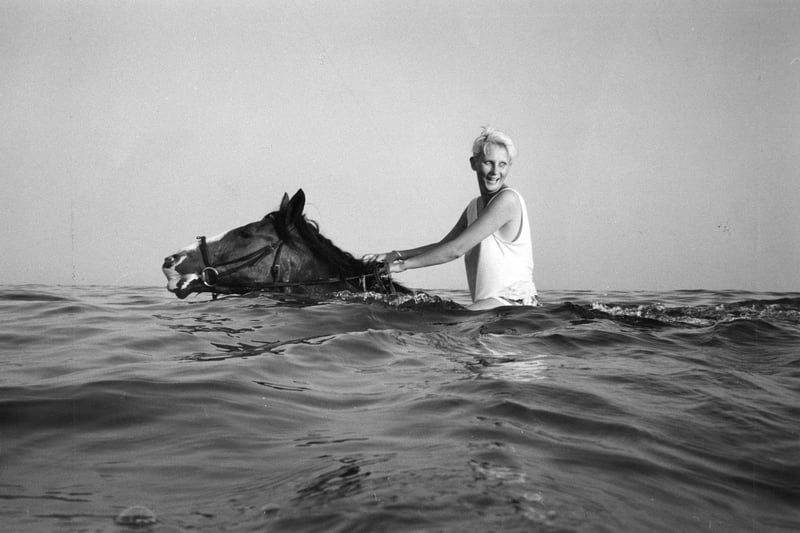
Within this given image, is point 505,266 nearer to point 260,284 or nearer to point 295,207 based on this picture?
point 295,207

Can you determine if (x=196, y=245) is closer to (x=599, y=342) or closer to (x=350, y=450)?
(x=599, y=342)

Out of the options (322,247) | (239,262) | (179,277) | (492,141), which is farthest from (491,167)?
(179,277)

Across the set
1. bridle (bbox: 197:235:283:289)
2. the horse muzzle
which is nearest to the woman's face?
bridle (bbox: 197:235:283:289)

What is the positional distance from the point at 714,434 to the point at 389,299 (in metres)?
4.44

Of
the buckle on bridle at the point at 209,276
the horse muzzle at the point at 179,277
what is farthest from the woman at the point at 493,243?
the horse muzzle at the point at 179,277

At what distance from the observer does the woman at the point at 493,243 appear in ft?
21.9

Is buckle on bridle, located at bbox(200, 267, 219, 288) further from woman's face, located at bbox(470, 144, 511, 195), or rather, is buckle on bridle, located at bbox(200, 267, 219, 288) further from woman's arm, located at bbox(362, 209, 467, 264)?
woman's face, located at bbox(470, 144, 511, 195)

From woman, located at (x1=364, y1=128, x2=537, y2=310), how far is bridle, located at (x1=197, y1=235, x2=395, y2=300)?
60cm

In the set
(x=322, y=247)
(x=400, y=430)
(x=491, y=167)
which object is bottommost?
(x=400, y=430)

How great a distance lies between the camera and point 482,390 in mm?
3869

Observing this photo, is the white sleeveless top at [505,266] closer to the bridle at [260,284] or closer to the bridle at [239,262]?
the bridle at [260,284]

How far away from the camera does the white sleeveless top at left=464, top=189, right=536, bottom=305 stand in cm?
686

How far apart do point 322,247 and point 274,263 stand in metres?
0.53

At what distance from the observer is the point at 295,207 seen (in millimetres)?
7703
